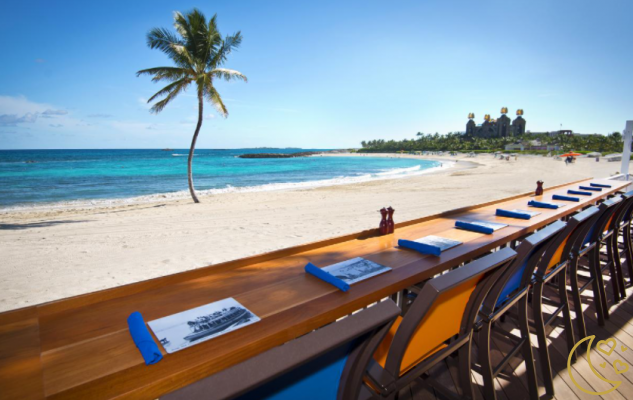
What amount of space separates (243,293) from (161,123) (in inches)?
1832

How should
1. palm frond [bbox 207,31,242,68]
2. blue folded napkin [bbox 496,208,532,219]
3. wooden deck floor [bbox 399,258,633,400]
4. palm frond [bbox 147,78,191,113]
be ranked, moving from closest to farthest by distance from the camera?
wooden deck floor [bbox 399,258,633,400] → blue folded napkin [bbox 496,208,532,219] → palm frond [bbox 147,78,191,113] → palm frond [bbox 207,31,242,68]

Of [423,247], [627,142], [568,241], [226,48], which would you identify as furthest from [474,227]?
[226,48]

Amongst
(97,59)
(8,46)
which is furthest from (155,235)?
(8,46)

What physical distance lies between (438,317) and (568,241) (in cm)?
129

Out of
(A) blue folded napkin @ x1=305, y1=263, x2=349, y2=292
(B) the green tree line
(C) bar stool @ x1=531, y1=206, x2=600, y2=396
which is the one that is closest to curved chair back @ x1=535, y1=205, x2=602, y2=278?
(C) bar stool @ x1=531, y1=206, x2=600, y2=396

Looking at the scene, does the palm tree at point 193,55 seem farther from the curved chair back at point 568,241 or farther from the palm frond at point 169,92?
the curved chair back at point 568,241

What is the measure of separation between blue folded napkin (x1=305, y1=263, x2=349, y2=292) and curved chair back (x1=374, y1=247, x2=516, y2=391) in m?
0.26

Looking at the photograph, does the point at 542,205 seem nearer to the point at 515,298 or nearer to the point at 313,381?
the point at 515,298

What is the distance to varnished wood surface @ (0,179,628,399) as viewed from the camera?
24.9 inches

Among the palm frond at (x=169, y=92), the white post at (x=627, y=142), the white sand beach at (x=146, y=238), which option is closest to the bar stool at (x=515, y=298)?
the white sand beach at (x=146, y=238)

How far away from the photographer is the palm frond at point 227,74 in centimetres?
1025

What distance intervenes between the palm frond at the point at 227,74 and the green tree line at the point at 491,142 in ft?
172

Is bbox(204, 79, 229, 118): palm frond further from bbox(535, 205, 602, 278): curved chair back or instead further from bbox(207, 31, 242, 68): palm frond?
bbox(535, 205, 602, 278): curved chair back

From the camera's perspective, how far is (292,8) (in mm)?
9227
